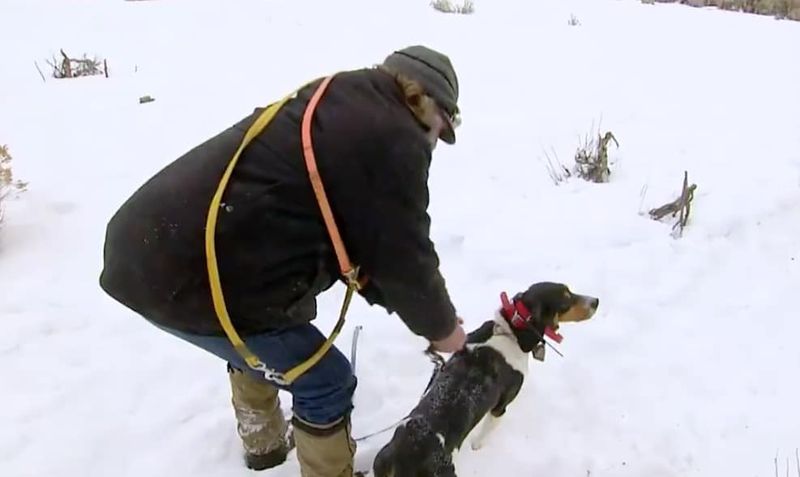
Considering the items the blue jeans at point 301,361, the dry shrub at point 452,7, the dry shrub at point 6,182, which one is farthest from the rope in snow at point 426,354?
the dry shrub at point 452,7

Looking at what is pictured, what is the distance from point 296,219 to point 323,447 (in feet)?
2.80

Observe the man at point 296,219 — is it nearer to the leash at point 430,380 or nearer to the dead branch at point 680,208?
the leash at point 430,380

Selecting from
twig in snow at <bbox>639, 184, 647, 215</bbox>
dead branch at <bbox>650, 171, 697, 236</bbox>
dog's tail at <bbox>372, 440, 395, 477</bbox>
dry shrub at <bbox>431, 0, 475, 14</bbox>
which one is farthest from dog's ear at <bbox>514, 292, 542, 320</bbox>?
dry shrub at <bbox>431, 0, 475, 14</bbox>

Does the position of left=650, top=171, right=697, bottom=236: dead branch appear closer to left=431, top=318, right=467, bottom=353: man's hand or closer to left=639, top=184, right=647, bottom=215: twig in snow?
left=639, top=184, right=647, bottom=215: twig in snow

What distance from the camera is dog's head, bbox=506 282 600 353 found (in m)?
3.27

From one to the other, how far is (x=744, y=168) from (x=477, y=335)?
2.60 m

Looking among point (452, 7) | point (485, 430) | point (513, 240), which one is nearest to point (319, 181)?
point (485, 430)

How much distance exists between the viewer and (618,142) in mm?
5383

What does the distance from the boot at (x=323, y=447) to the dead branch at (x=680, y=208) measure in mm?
2536

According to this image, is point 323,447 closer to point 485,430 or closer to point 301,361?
point 301,361

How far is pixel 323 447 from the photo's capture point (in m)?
2.60

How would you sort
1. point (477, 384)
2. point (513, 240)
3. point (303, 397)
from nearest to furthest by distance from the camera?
point (303, 397), point (477, 384), point (513, 240)

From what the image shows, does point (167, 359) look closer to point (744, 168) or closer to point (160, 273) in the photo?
point (160, 273)

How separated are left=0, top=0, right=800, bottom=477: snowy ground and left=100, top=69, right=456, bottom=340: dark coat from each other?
109cm
